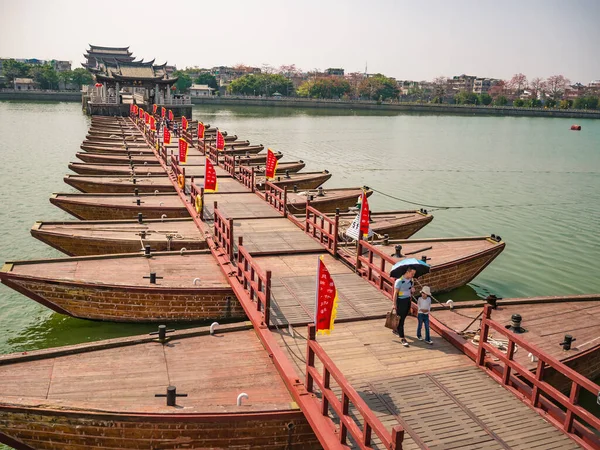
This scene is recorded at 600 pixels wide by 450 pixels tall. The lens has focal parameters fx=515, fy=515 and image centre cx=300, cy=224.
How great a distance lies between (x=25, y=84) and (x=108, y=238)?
472ft

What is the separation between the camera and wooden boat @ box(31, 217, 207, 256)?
18547mm

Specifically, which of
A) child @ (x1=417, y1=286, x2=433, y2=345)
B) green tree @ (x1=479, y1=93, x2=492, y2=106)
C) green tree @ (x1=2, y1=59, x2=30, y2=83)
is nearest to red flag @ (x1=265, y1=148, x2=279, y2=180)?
child @ (x1=417, y1=286, x2=433, y2=345)

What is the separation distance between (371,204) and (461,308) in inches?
864

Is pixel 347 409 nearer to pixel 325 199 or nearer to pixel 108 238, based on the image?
pixel 108 238

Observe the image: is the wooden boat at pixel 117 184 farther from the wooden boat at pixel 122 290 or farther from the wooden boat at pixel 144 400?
the wooden boat at pixel 144 400

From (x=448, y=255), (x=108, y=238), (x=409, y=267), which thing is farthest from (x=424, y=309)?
(x=108, y=238)

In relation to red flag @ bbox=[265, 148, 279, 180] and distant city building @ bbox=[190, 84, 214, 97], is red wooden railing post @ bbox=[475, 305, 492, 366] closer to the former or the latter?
red flag @ bbox=[265, 148, 279, 180]

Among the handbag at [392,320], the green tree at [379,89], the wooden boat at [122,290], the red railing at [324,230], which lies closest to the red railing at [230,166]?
the red railing at [324,230]

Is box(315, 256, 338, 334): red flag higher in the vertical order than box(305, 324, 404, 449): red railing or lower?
higher

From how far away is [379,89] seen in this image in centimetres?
16225

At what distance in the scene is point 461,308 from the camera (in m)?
13.5

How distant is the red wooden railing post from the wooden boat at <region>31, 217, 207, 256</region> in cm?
1123

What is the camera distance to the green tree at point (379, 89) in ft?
534

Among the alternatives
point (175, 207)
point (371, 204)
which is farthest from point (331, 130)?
point (175, 207)
